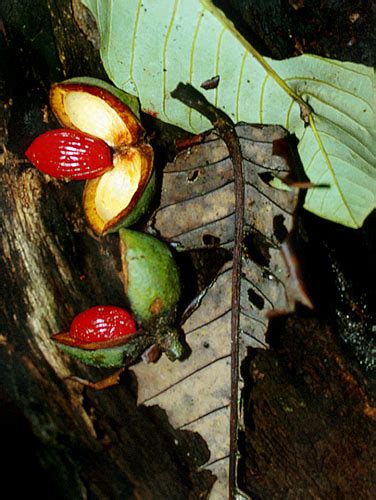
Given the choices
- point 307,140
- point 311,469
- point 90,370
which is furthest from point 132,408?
point 307,140

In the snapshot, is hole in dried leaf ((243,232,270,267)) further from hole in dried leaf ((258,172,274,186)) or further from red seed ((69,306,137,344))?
red seed ((69,306,137,344))

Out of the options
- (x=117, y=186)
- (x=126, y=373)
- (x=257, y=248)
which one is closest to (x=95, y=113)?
(x=117, y=186)

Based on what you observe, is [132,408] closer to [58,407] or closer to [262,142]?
[58,407]

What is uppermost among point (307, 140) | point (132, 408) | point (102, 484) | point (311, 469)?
point (307, 140)

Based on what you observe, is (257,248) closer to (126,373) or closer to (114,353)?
(114,353)

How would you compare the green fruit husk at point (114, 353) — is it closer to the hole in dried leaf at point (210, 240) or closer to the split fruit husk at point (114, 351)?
the split fruit husk at point (114, 351)

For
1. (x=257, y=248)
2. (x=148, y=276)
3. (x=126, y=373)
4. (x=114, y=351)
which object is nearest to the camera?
(x=148, y=276)
